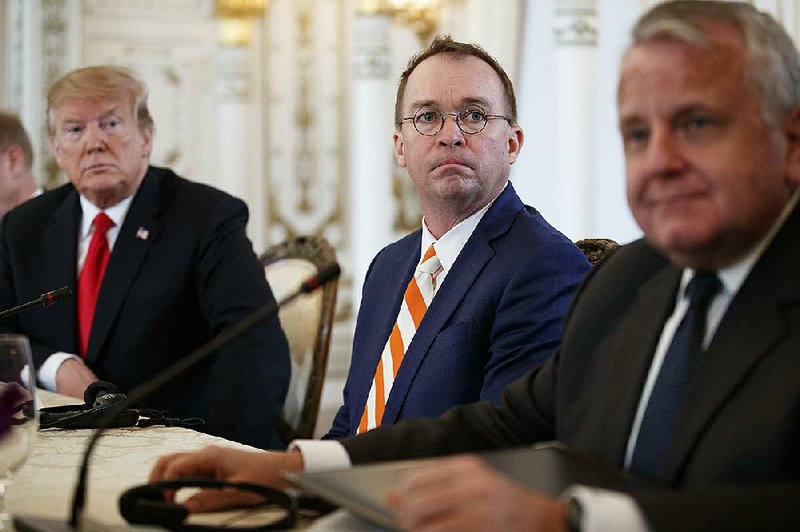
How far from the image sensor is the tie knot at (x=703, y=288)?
1.38 meters

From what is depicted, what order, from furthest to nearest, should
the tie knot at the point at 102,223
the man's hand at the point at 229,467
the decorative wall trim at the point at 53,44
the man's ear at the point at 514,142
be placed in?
the decorative wall trim at the point at 53,44, the tie knot at the point at 102,223, the man's ear at the point at 514,142, the man's hand at the point at 229,467

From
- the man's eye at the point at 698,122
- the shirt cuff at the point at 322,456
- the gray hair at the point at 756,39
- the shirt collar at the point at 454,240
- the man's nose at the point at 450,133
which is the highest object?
the gray hair at the point at 756,39

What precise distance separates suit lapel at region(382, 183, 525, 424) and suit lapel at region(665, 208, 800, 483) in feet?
3.45

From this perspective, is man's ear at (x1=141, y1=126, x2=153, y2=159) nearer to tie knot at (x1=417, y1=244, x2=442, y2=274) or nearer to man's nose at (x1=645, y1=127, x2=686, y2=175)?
tie knot at (x1=417, y1=244, x2=442, y2=274)

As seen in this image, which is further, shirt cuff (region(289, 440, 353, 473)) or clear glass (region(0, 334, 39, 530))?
shirt cuff (region(289, 440, 353, 473))

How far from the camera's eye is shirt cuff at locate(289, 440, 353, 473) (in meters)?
1.52

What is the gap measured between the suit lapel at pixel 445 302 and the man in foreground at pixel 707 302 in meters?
0.89

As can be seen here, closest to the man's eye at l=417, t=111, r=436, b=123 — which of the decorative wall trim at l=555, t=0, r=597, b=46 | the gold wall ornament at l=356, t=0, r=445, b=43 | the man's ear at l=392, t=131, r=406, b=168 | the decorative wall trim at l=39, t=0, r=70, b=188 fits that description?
the man's ear at l=392, t=131, r=406, b=168

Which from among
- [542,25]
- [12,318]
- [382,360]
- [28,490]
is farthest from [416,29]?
[28,490]

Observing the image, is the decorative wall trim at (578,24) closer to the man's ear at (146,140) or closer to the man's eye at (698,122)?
the man's ear at (146,140)

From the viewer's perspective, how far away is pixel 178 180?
3645 millimetres

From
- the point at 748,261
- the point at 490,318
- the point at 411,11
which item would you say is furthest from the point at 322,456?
the point at 411,11

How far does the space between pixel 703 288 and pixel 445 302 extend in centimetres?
105

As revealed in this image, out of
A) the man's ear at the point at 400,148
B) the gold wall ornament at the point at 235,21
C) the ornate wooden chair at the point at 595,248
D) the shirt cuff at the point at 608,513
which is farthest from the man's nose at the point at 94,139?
the gold wall ornament at the point at 235,21
